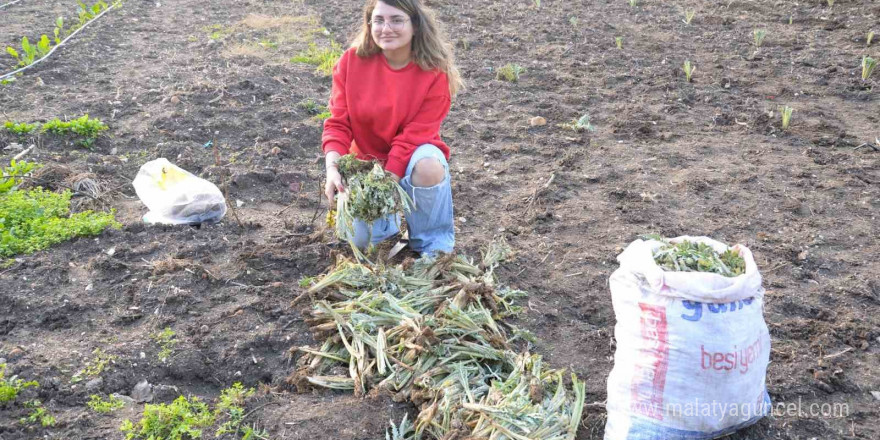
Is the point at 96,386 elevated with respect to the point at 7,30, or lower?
lower

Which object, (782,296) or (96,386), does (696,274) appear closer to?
(782,296)

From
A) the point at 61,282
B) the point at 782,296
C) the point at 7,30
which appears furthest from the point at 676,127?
the point at 7,30

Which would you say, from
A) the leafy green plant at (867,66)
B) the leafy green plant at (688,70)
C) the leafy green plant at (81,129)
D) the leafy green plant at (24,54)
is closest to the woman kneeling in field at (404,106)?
the leafy green plant at (81,129)

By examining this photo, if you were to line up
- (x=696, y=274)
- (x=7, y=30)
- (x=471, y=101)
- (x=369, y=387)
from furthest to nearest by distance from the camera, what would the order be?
(x=7, y=30) < (x=471, y=101) < (x=369, y=387) < (x=696, y=274)

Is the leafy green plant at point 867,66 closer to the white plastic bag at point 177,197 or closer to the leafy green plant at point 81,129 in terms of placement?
the white plastic bag at point 177,197

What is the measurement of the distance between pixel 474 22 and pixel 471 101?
6.79 feet

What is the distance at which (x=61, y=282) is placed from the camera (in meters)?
3.10

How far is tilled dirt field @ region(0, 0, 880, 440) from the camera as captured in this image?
8.62 ft

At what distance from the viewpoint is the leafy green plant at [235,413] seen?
7.52 feet

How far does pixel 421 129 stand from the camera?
318cm

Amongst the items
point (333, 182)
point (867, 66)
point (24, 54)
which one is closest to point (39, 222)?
point (333, 182)

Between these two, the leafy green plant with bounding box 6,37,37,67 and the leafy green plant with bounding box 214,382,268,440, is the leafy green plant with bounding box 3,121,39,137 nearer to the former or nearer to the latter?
the leafy green plant with bounding box 6,37,37,67

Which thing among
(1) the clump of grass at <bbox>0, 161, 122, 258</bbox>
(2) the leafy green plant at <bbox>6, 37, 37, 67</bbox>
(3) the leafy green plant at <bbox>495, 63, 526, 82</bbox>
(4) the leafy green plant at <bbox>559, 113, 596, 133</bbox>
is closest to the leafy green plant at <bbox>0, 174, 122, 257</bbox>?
(1) the clump of grass at <bbox>0, 161, 122, 258</bbox>

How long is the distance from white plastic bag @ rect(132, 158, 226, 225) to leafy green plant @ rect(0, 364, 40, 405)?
1205mm
